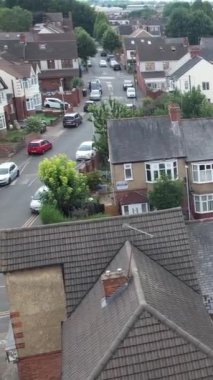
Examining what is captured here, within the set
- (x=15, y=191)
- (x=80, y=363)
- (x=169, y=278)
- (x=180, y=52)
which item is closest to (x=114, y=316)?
(x=80, y=363)

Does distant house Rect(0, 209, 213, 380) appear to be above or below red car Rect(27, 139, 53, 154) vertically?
above

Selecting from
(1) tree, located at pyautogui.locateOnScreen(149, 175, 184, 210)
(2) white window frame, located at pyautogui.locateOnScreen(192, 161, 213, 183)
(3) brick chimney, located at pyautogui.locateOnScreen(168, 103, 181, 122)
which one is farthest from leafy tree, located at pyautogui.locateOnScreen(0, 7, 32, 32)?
(1) tree, located at pyautogui.locateOnScreen(149, 175, 184, 210)

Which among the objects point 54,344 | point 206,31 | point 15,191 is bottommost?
point 206,31

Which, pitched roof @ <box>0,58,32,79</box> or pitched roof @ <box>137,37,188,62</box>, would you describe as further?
pitched roof @ <box>137,37,188,62</box>

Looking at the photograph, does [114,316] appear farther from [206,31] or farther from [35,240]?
[206,31]

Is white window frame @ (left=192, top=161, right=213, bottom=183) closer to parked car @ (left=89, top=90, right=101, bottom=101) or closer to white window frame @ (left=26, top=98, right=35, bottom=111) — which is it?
white window frame @ (left=26, top=98, right=35, bottom=111)

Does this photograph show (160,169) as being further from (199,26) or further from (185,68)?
(199,26)

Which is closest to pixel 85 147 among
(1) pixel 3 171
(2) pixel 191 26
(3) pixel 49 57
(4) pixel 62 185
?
Answer: (1) pixel 3 171
